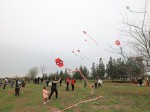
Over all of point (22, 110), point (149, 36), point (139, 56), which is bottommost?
point (22, 110)

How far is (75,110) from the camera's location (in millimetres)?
13586

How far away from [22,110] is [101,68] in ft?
298

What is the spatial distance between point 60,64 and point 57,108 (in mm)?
3730

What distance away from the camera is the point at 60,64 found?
54.2 ft

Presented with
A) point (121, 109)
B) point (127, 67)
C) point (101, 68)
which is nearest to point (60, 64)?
point (121, 109)

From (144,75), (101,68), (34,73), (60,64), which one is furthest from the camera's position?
(34,73)

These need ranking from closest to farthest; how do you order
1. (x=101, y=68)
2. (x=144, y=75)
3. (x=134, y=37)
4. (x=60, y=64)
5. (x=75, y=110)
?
(x=75, y=110) → (x=60, y=64) → (x=144, y=75) → (x=134, y=37) → (x=101, y=68)

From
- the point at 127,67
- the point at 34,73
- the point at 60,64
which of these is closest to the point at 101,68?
the point at 34,73

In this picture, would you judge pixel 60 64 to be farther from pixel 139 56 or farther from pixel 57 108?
pixel 139 56

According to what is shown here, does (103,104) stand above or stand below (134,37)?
below

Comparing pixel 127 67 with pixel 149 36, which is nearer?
pixel 149 36

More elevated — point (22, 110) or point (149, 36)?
point (149, 36)

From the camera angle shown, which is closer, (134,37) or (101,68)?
(134,37)

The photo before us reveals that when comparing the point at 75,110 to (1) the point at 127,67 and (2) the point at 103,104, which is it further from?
(1) the point at 127,67
